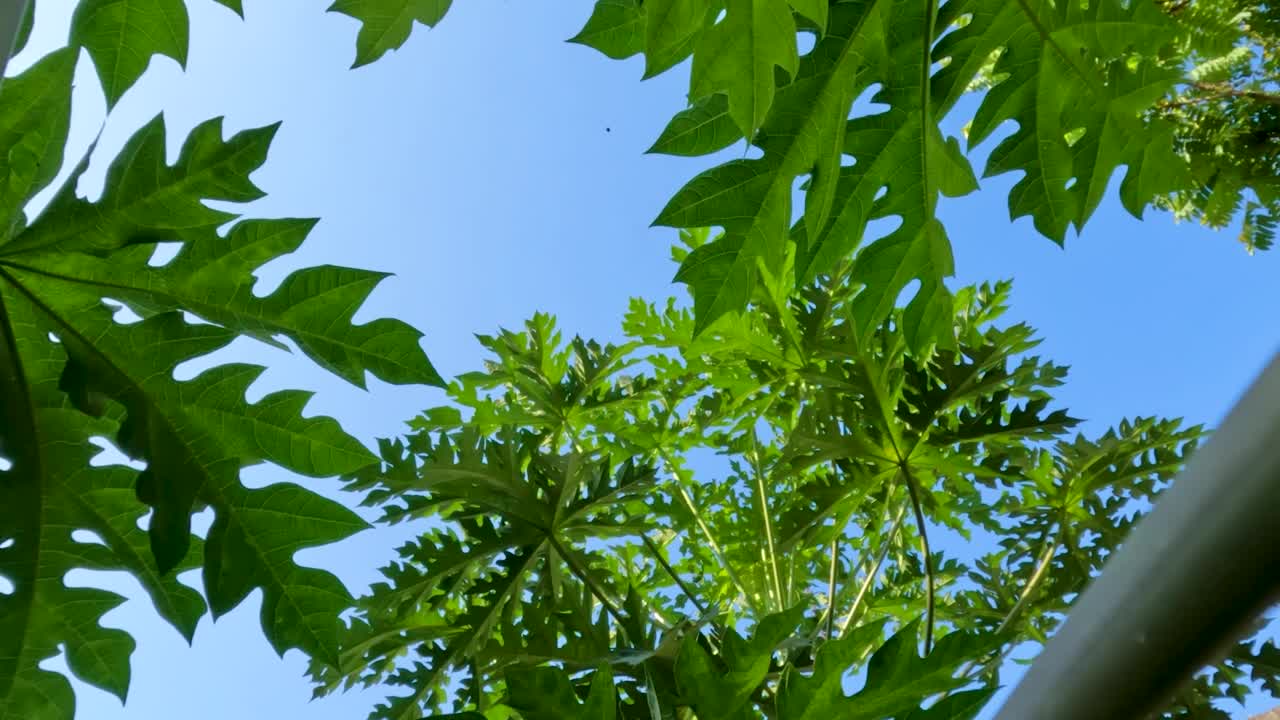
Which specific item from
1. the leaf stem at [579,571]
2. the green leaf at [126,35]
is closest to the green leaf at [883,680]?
the leaf stem at [579,571]

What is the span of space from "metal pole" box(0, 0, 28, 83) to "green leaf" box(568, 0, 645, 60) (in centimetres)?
76

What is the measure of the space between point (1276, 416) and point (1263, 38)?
10.9 ft

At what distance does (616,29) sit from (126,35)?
1.94 feet

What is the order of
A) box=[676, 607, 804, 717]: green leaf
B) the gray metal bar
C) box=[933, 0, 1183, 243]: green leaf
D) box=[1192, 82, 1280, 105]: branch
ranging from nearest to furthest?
the gray metal bar < box=[676, 607, 804, 717]: green leaf < box=[933, 0, 1183, 243]: green leaf < box=[1192, 82, 1280, 105]: branch

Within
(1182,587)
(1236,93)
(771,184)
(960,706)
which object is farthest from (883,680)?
(1236,93)

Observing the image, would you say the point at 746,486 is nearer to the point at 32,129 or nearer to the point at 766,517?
the point at 766,517

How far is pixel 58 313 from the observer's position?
122cm

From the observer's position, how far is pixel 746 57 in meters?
1.12

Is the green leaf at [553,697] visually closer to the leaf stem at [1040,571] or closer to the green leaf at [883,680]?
the green leaf at [883,680]

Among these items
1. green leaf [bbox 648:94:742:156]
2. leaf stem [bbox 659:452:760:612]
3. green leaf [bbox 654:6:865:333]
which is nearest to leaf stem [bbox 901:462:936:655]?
leaf stem [bbox 659:452:760:612]

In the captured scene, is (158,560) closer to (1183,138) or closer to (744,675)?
(744,675)

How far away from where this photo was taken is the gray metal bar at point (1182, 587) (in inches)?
5.0

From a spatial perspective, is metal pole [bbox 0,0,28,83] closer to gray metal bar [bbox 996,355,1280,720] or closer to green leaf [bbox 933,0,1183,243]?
gray metal bar [bbox 996,355,1280,720]

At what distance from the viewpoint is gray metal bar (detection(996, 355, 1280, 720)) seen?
128 mm
